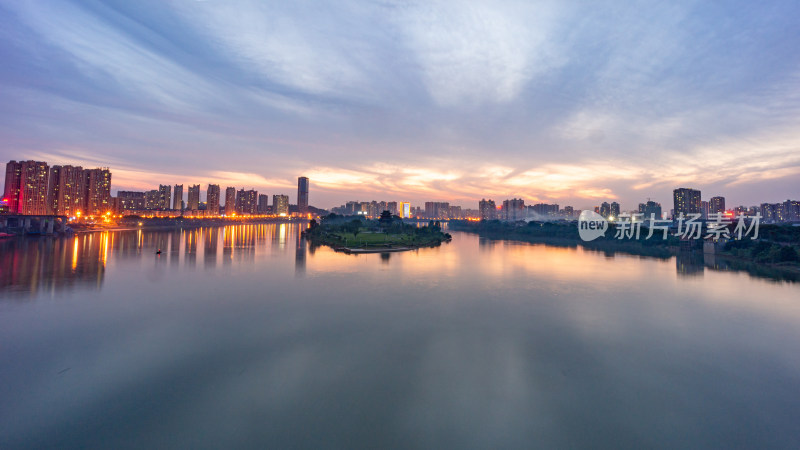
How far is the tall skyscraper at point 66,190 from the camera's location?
398 feet

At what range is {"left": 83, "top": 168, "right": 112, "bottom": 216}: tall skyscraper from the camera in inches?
5438

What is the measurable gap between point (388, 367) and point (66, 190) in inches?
7057

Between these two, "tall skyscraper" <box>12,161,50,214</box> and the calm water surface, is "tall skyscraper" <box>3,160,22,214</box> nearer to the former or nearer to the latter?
"tall skyscraper" <box>12,161,50,214</box>

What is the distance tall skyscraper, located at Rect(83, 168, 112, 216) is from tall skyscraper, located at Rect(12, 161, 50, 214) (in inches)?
785

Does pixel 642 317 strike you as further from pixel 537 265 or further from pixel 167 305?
pixel 167 305

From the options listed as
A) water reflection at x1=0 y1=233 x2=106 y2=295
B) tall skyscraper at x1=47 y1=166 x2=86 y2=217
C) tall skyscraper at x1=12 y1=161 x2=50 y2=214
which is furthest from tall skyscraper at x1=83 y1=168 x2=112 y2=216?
water reflection at x1=0 y1=233 x2=106 y2=295

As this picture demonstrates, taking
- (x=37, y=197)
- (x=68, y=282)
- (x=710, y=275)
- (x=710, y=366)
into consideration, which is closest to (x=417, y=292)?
(x=710, y=366)

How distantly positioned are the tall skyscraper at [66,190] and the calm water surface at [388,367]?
14042cm

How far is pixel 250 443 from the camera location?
808 cm

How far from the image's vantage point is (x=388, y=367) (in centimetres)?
1235

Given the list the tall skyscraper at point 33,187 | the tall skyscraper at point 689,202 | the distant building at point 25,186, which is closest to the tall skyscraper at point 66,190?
the tall skyscraper at point 33,187

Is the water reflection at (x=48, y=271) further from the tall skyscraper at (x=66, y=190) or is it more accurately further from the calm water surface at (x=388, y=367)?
the tall skyscraper at (x=66, y=190)

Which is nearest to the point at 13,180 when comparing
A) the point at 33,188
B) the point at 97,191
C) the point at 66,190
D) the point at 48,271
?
the point at 33,188

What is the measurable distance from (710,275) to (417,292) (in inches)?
1421
